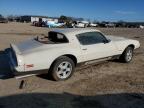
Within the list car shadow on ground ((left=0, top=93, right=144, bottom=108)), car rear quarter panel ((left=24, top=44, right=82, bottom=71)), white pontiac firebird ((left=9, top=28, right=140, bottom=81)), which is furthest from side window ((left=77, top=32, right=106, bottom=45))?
car shadow on ground ((left=0, top=93, right=144, bottom=108))

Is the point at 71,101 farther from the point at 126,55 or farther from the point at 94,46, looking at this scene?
the point at 126,55

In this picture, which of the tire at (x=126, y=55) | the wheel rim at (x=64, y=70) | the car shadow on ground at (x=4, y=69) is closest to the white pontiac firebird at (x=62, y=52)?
the wheel rim at (x=64, y=70)

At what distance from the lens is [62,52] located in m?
6.64

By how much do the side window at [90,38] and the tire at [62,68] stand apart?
2.77 feet

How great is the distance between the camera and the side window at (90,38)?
7325mm

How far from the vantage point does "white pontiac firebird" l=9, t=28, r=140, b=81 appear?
20.1ft

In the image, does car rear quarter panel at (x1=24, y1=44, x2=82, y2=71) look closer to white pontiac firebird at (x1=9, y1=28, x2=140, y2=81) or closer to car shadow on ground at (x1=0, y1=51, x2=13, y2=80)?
white pontiac firebird at (x1=9, y1=28, x2=140, y2=81)

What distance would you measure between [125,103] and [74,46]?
2.49m

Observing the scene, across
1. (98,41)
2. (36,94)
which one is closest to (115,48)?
(98,41)

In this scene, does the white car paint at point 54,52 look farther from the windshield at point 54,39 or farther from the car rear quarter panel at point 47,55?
the windshield at point 54,39

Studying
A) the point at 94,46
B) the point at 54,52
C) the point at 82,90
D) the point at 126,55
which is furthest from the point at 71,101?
the point at 126,55

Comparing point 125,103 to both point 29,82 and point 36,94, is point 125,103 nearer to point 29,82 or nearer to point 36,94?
point 36,94

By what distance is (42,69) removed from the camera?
6.31 metres

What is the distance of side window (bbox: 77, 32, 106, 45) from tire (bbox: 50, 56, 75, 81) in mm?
843
